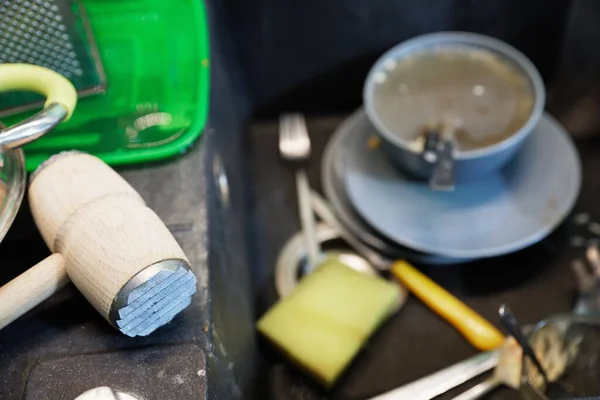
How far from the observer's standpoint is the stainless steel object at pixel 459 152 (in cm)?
62

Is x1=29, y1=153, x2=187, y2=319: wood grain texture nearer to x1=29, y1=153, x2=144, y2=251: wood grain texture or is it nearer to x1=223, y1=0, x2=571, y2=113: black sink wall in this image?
x1=29, y1=153, x2=144, y2=251: wood grain texture

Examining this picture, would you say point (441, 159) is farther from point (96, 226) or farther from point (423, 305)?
point (96, 226)

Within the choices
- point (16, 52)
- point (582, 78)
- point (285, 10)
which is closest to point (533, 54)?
point (582, 78)

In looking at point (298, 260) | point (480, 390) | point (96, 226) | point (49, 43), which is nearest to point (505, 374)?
point (480, 390)

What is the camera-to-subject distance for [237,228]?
0.64 m

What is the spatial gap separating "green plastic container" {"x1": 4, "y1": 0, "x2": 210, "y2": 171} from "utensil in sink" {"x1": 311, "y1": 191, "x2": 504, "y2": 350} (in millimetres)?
221

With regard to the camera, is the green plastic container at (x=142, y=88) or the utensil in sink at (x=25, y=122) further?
the green plastic container at (x=142, y=88)

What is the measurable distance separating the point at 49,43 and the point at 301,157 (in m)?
0.33

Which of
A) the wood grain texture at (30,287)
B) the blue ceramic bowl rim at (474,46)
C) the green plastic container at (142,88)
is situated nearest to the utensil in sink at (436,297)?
the blue ceramic bowl rim at (474,46)

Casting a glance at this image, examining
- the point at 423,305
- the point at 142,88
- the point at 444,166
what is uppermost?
the point at 142,88

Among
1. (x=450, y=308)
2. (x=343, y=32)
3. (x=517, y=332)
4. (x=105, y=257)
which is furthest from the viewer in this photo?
(x=343, y=32)

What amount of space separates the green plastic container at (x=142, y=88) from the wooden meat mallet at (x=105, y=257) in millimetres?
95

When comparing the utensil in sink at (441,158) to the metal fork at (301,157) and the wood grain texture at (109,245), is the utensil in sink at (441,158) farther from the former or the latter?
the wood grain texture at (109,245)

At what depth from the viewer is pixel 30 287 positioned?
41cm
